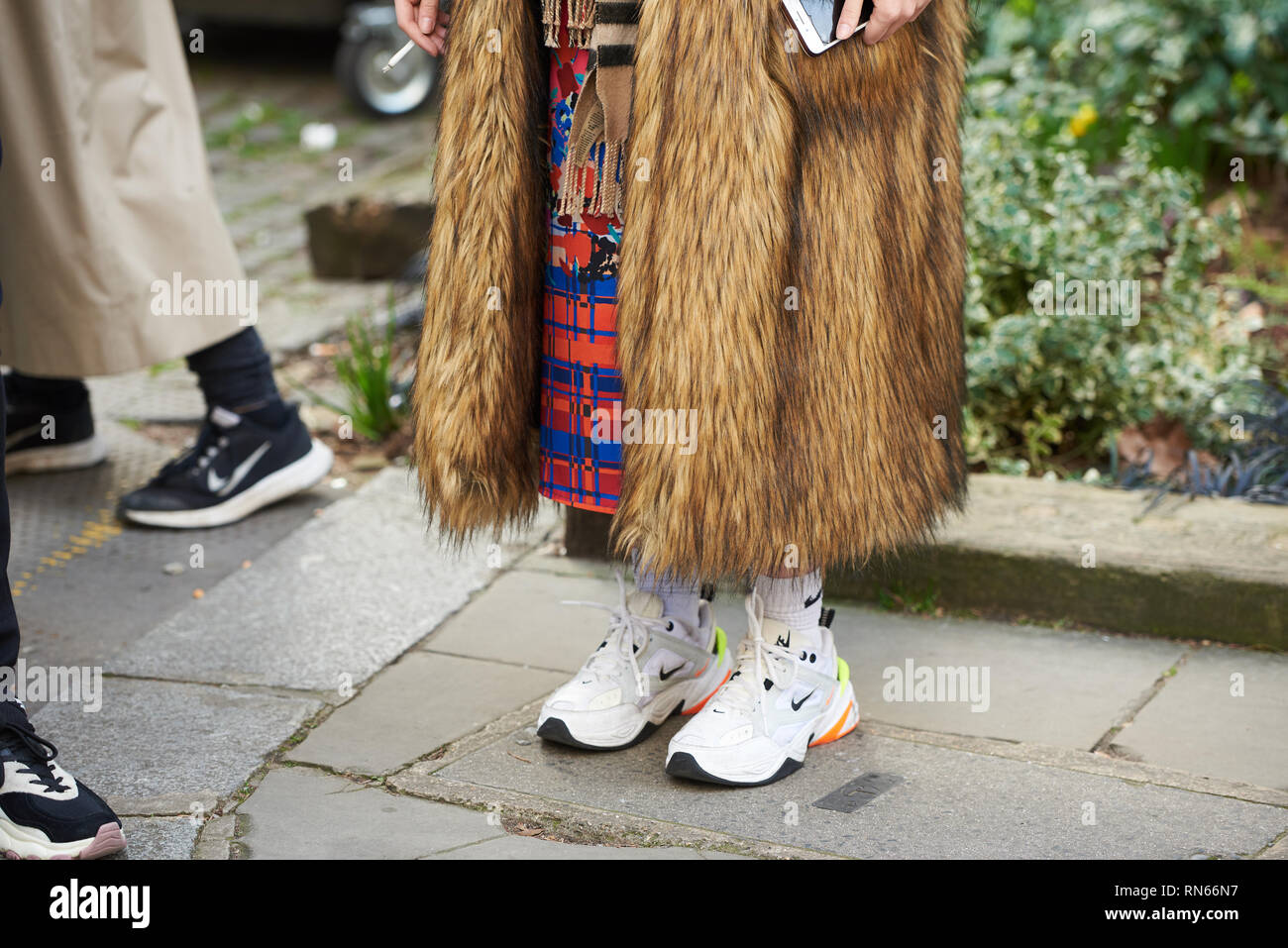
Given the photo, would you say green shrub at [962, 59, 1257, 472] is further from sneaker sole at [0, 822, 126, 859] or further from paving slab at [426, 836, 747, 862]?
sneaker sole at [0, 822, 126, 859]

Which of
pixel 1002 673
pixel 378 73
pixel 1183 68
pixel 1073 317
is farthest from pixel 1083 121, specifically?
pixel 378 73

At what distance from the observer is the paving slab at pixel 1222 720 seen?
2.23 meters

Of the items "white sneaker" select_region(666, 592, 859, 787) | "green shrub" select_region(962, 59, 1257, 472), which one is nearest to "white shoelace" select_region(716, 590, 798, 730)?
"white sneaker" select_region(666, 592, 859, 787)

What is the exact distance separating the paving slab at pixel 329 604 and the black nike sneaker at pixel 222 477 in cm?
15

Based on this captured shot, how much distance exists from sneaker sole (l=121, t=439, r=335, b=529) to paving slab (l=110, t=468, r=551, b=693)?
101 mm

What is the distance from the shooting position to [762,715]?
2.18 meters

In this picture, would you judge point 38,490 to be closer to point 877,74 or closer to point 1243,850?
point 877,74

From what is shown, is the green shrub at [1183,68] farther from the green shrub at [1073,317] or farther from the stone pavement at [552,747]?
the stone pavement at [552,747]

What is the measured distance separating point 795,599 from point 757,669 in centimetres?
12

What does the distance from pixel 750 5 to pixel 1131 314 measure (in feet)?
5.86

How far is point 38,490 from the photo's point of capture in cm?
335

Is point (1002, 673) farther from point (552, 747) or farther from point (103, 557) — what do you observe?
point (103, 557)

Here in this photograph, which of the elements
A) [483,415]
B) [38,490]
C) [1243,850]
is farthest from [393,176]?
[1243,850]

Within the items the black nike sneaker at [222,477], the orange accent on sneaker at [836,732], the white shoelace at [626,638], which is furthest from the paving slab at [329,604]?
A: the orange accent on sneaker at [836,732]
